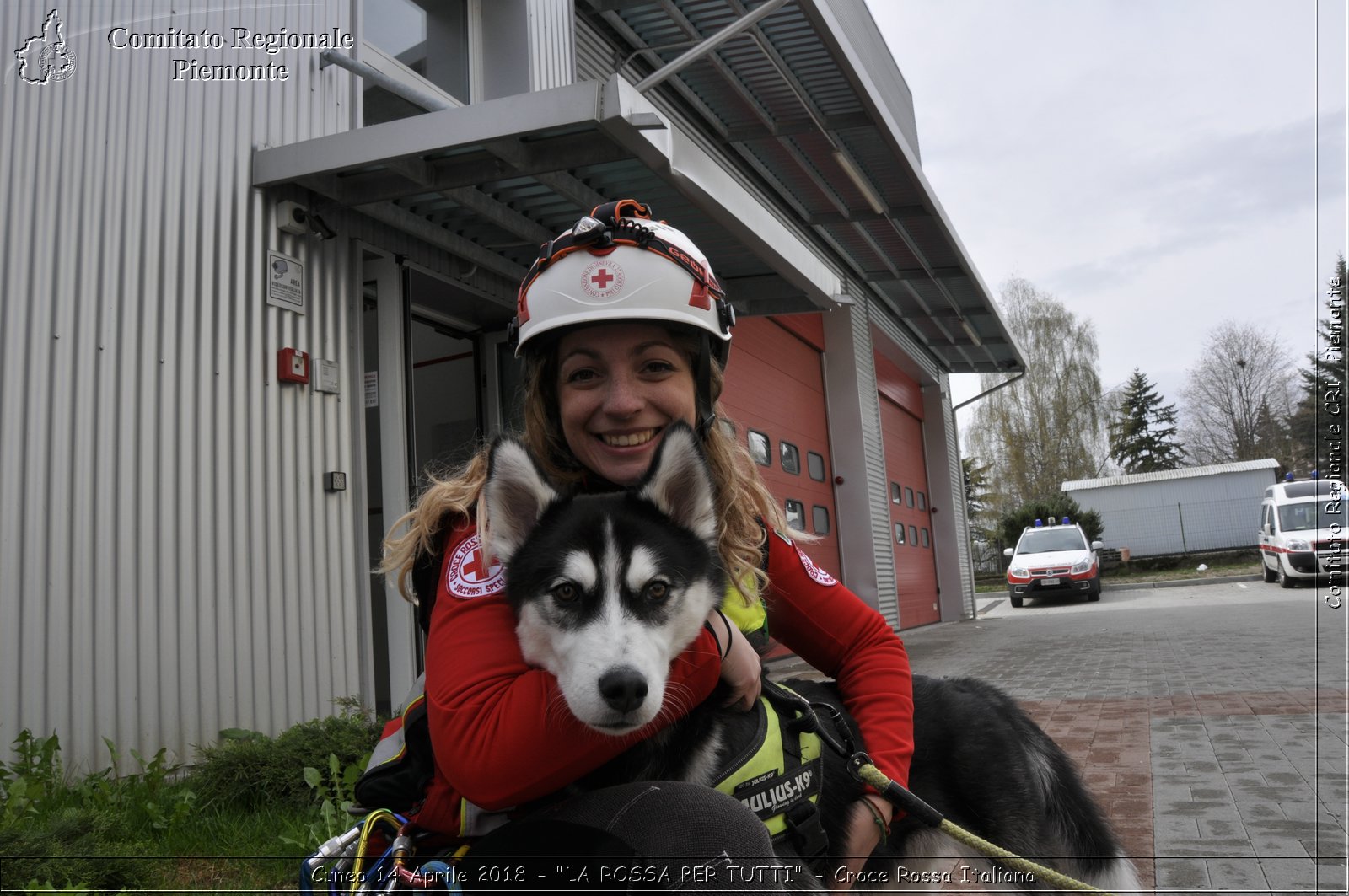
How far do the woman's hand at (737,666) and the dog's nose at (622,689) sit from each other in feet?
1.09

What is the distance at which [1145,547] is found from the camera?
38938 millimetres

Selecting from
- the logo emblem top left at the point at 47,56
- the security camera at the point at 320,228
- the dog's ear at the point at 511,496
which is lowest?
the dog's ear at the point at 511,496

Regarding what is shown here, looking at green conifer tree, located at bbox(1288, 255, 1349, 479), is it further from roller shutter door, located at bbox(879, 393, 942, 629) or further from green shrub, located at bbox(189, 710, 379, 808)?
roller shutter door, located at bbox(879, 393, 942, 629)

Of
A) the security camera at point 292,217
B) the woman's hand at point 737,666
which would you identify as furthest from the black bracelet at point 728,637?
the security camera at point 292,217

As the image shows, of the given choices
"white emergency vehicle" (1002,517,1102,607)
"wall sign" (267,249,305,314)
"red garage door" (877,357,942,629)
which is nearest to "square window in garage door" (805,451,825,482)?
"red garage door" (877,357,942,629)

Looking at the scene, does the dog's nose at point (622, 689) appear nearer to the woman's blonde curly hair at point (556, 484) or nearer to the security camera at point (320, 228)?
the woman's blonde curly hair at point (556, 484)

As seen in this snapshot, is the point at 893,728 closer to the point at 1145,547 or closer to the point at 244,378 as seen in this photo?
the point at 244,378

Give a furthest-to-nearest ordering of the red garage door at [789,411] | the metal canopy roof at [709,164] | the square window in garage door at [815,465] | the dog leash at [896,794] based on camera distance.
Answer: the square window in garage door at [815,465] < the red garage door at [789,411] < the metal canopy roof at [709,164] < the dog leash at [896,794]

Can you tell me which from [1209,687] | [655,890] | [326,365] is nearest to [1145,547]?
[1209,687]

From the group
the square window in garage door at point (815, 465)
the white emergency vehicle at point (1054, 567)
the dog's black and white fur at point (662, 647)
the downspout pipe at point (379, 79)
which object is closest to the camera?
the dog's black and white fur at point (662, 647)

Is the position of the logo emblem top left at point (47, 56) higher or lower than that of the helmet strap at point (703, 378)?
higher

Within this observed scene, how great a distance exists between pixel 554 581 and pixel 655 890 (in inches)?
26.8

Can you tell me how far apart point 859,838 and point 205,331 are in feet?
16.3

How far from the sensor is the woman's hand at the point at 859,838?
2.18 m
